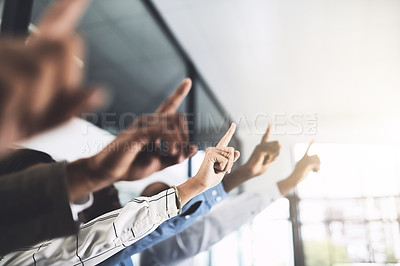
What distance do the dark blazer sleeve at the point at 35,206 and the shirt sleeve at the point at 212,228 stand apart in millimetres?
473

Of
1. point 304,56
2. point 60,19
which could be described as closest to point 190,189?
point 60,19

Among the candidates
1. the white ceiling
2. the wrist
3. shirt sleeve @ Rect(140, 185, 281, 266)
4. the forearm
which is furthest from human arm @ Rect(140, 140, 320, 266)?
the white ceiling

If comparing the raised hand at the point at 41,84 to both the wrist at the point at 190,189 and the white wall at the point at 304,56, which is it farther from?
the white wall at the point at 304,56

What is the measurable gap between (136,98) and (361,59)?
3.94ft

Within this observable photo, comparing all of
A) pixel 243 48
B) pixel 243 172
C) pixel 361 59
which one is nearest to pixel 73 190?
pixel 243 172

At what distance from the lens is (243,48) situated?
1.56m

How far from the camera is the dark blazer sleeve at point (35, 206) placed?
0.65 ft

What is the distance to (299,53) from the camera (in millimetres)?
1463

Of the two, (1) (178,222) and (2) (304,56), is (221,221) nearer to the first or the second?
(1) (178,222)

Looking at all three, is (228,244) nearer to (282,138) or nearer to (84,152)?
(282,138)

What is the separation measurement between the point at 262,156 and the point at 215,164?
0.69ft

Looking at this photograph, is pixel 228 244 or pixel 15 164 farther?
pixel 228 244

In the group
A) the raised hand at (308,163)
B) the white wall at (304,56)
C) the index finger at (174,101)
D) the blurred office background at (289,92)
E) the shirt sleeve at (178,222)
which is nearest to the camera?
the index finger at (174,101)

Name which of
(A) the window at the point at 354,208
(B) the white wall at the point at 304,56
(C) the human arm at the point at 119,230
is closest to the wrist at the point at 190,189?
(C) the human arm at the point at 119,230
